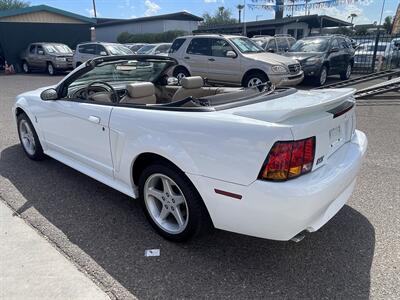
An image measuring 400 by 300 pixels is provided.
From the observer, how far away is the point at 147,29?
4550 cm

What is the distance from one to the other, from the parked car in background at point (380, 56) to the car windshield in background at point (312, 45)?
4702 mm

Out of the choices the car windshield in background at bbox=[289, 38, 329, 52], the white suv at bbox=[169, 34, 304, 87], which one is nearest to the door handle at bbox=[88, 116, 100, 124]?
the white suv at bbox=[169, 34, 304, 87]

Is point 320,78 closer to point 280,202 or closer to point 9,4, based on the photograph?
point 280,202

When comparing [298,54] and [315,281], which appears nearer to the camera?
[315,281]

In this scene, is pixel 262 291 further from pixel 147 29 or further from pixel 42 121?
pixel 147 29

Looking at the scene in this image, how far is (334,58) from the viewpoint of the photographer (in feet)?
40.6

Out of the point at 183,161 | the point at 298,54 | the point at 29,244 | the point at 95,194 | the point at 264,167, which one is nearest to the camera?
the point at 264,167

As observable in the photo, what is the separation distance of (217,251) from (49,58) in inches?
728

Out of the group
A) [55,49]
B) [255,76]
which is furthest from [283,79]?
[55,49]

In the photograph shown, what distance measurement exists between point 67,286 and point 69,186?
179 centimetres

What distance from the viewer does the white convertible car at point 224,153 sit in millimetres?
2221

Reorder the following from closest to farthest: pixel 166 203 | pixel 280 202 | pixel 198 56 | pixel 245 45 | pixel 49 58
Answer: pixel 280 202, pixel 166 203, pixel 245 45, pixel 198 56, pixel 49 58

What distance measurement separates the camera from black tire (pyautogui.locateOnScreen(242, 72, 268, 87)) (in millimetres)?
9906

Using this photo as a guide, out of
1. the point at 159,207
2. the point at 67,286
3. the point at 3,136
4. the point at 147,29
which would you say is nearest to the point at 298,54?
the point at 3,136
